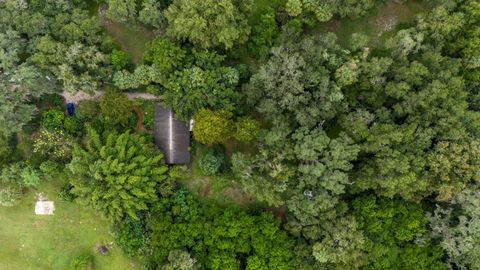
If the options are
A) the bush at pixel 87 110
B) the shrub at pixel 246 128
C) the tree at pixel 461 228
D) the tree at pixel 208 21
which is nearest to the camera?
the tree at pixel 461 228

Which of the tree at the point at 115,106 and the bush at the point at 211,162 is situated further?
the bush at the point at 211,162

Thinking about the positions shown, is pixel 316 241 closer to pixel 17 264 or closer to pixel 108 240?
pixel 108 240

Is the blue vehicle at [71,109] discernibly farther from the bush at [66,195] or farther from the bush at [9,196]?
the bush at [9,196]

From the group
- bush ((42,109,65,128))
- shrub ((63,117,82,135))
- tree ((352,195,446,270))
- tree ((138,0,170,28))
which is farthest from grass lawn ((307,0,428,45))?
bush ((42,109,65,128))

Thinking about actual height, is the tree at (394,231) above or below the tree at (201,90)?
below

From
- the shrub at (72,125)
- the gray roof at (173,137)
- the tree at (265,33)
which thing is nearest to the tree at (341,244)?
the gray roof at (173,137)

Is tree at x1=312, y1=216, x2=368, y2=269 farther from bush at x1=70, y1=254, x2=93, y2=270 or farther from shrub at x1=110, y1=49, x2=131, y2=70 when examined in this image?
shrub at x1=110, y1=49, x2=131, y2=70
